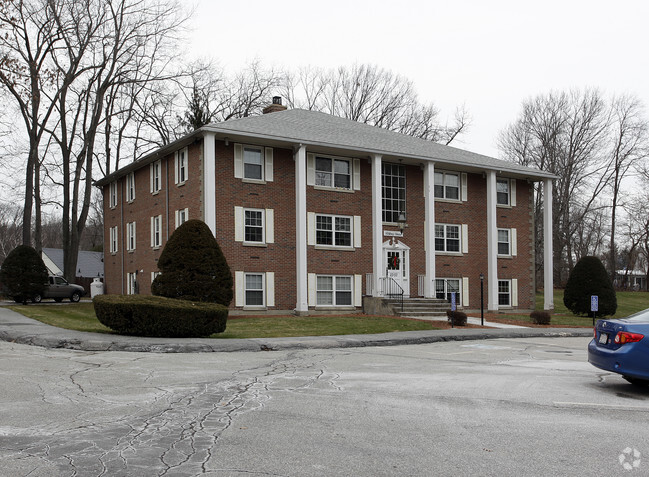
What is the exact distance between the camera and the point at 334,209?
2978cm

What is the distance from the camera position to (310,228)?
95.3 feet

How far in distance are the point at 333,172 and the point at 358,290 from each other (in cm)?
551

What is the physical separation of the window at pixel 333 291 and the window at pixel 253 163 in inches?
208

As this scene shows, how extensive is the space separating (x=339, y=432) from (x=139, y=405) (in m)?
2.80

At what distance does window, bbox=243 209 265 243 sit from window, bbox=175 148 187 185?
3268 millimetres

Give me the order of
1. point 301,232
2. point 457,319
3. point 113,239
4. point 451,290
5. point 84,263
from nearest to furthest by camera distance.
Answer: point 457,319
point 301,232
point 451,290
point 113,239
point 84,263

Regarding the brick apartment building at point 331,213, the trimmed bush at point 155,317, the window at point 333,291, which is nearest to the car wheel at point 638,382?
the trimmed bush at point 155,317

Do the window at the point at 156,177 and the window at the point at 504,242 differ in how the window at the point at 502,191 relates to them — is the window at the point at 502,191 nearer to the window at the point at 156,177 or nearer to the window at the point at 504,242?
the window at the point at 504,242

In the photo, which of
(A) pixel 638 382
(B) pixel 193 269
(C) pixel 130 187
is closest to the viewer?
(A) pixel 638 382

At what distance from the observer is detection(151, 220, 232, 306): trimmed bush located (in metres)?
21.5

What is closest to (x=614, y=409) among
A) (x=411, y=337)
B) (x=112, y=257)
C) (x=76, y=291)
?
(x=411, y=337)

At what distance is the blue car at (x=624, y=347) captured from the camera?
9242 mm

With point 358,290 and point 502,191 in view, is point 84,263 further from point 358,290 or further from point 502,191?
point 502,191

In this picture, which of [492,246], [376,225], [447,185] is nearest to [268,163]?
[376,225]
